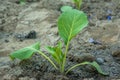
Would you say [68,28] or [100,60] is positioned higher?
[68,28]

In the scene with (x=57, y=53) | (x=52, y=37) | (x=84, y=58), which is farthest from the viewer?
(x=52, y=37)

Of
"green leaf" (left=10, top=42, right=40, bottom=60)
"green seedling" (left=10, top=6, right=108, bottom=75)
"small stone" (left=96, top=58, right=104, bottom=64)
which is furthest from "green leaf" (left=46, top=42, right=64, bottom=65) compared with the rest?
"small stone" (left=96, top=58, right=104, bottom=64)

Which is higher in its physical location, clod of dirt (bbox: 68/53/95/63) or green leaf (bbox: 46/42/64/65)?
green leaf (bbox: 46/42/64/65)

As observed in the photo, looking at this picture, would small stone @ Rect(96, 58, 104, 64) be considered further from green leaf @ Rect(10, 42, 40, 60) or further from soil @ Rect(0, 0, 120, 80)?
green leaf @ Rect(10, 42, 40, 60)

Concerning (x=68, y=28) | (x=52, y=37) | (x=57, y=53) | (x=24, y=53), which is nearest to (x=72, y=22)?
(x=68, y=28)

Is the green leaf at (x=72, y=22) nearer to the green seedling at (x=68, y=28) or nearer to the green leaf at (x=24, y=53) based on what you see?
the green seedling at (x=68, y=28)

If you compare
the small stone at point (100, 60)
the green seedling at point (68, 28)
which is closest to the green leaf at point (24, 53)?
the green seedling at point (68, 28)

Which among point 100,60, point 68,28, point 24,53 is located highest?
point 68,28

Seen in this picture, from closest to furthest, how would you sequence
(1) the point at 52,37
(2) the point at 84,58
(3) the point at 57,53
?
1. (3) the point at 57,53
2. (2) the point at 84,58
3. (1) the point at 52,37

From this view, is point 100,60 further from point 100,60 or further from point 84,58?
point 84,58
